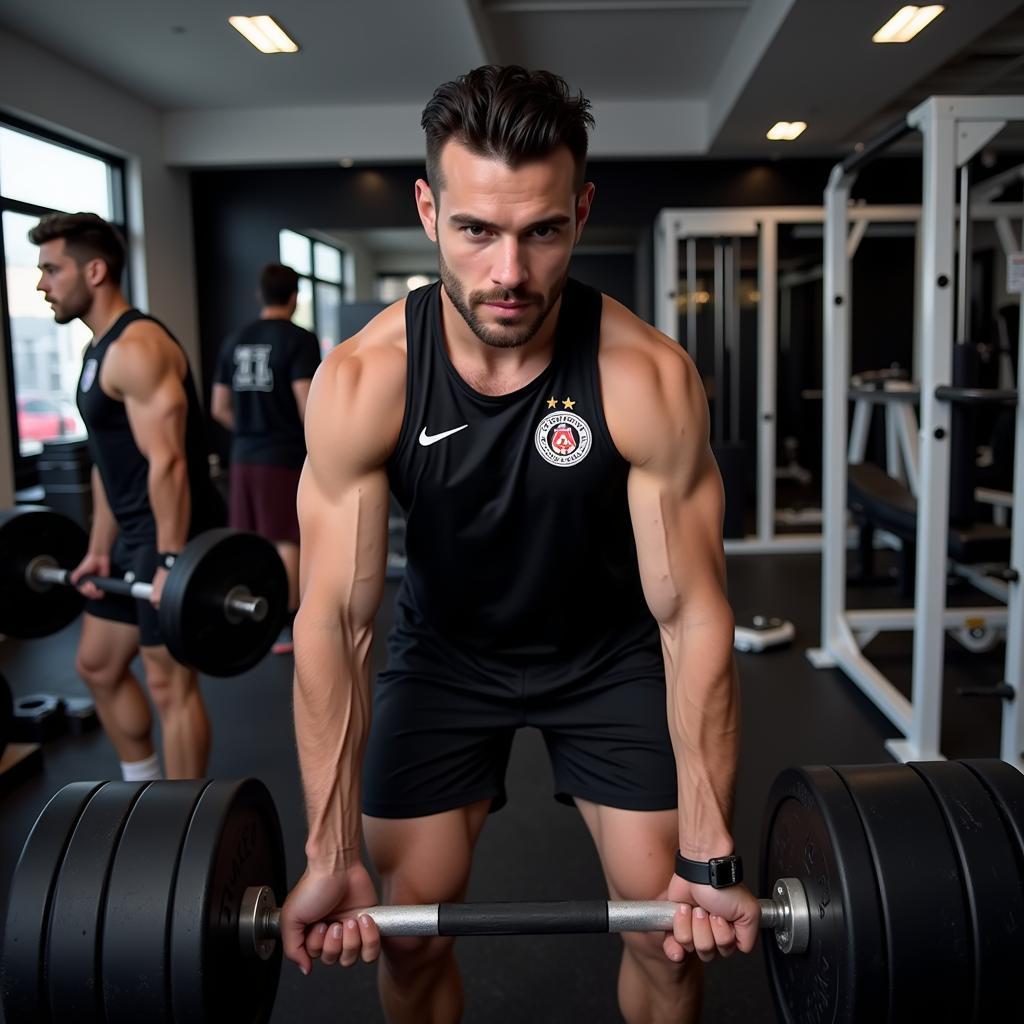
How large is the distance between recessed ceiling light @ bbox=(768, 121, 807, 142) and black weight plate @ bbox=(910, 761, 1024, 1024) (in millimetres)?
4422

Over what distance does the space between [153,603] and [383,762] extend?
874 millimetres

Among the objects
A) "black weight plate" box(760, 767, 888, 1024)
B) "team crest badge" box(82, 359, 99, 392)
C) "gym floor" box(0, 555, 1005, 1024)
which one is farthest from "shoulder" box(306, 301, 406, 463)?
"team crest badge" box(82, 359, 99, 392)

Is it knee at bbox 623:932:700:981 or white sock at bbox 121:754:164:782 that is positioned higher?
knee at bbox 623:932:700:981

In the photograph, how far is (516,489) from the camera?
112 centimetres

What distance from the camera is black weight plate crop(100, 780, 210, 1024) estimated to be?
907 millimetres

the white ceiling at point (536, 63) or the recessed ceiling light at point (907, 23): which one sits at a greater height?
the white ceiling at point (536, 63)

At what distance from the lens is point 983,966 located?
35.6 inches

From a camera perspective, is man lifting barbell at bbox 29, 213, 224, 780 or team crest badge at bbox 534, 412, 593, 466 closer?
team crest badge at bbox 534, 412, 593, 466

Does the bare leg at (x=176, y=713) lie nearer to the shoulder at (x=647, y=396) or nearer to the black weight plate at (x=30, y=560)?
the black weight plate at (x=30, y=560)

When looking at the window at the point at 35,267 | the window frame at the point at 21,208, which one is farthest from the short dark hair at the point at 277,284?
the window at the point at 35,267

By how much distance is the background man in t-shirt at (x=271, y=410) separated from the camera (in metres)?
3.23

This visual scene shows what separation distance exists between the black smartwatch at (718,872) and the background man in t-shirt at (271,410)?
2.42 metres

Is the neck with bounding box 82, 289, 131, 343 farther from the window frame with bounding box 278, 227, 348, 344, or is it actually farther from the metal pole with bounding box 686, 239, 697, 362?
the window frame with bounding box 278, 227, 348, 344

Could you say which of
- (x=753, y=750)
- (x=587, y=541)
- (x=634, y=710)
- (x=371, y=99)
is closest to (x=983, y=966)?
(x=634, y=710)
